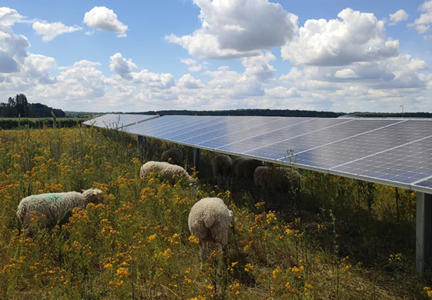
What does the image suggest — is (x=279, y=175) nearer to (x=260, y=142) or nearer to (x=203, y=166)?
(x=260, y=142)

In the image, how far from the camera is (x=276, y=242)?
6461mm

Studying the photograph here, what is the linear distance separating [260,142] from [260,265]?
4.49m

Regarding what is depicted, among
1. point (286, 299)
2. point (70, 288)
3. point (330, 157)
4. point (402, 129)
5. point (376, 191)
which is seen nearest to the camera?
point (286, 299)

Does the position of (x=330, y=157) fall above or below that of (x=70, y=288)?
above

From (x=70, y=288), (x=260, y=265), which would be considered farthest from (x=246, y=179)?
(x=70, y=288)

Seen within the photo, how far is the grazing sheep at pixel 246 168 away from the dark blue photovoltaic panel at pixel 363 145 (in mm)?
4716

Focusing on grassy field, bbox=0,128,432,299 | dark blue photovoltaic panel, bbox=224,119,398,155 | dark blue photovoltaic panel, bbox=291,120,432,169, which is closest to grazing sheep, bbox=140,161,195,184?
grassy field, bbox=0,128,432,299

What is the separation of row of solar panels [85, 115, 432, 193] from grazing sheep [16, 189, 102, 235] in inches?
159

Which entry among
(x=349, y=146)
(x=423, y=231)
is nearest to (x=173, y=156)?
(x=349, y=146)

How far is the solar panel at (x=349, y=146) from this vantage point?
563 centimetres

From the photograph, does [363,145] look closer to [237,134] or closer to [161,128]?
[237,134]

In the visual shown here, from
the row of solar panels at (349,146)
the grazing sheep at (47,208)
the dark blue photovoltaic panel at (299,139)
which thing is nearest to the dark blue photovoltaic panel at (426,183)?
the row of solar panels at (349,146)

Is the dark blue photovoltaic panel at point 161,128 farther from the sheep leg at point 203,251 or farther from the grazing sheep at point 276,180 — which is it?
the sheep leg at point 203,251

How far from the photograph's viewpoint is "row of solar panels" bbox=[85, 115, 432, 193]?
561cm
